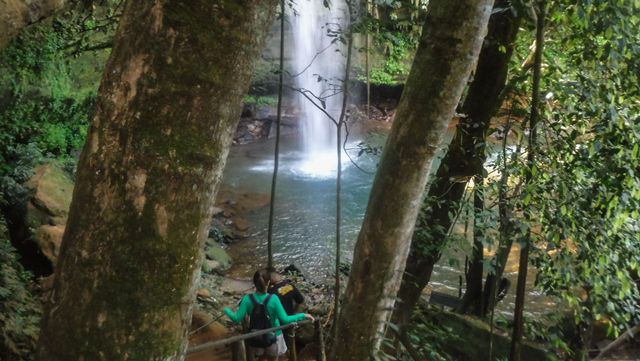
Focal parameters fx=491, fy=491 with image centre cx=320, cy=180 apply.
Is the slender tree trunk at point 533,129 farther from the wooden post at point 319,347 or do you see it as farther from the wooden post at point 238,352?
the wooden post at point 238,352

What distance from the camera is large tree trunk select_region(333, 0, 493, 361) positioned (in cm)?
271

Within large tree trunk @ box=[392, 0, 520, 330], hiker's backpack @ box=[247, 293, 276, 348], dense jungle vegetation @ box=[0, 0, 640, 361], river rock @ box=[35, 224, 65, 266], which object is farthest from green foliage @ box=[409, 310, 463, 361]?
river rock @ box=[35, 224, 65, 266]

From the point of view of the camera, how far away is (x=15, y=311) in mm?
4754

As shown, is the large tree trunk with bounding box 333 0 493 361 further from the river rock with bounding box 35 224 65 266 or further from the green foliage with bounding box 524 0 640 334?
the river rock with bounding box 35 224 65 266

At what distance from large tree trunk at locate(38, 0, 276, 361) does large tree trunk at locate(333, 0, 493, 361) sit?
66.8 inches

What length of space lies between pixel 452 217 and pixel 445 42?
2347mm

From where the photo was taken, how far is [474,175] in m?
4.63

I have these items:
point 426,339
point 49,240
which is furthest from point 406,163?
point 49,240

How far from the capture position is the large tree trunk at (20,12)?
233 inches

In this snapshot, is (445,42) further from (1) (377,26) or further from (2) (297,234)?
(2) (297,234)

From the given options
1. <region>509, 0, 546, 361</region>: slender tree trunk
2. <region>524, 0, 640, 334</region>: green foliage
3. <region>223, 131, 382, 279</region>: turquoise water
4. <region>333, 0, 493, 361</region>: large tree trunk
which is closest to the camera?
<region>333, 0, 493, 361</region>: large tree trunk

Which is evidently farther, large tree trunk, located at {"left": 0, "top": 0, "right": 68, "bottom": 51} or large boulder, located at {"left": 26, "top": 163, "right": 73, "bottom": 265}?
large boulder, located at {"left": 26, "top": 163, "right": 73, "bottom": 265}

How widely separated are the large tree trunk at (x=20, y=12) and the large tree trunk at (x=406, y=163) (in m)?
5.42

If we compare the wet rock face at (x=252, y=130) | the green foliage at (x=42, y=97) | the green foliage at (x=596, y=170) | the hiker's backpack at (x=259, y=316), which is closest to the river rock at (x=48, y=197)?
the green foliage at (x=42, y=97)
